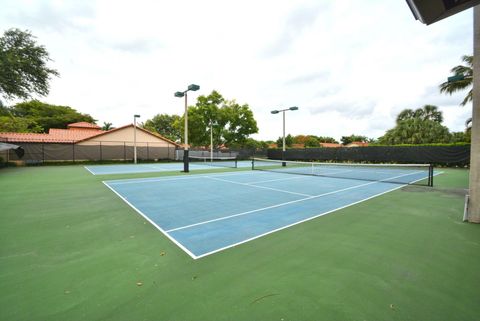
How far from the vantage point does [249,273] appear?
9.59 feet

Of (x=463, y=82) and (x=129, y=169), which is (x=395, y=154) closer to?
(x=463, y=82)

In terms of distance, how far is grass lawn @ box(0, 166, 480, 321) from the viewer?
2.23 m

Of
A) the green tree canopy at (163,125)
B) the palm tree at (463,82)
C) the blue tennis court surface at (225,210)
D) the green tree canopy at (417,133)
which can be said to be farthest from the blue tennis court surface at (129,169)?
the green tree canopy at (163,125)

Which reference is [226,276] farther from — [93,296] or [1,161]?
[1,161]

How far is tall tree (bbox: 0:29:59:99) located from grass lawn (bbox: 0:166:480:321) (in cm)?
1678

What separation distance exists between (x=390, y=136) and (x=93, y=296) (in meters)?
38.3

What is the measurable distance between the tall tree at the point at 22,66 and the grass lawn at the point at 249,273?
55.0ft

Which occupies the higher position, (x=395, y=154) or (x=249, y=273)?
(x=395, y=154)

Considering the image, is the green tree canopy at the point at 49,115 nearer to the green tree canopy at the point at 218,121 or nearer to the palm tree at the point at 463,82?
the green tree canopy at the point at 218,121

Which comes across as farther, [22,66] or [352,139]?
[352,139]

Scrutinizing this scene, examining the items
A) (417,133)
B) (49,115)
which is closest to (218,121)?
(417,133)

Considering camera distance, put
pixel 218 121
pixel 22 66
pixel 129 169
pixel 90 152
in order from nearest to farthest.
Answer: pixel 22 66 → pixel 129 169 → pixel 90 152 → pixel 218 121

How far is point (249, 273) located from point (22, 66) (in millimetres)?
22123

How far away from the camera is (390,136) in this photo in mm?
32469
